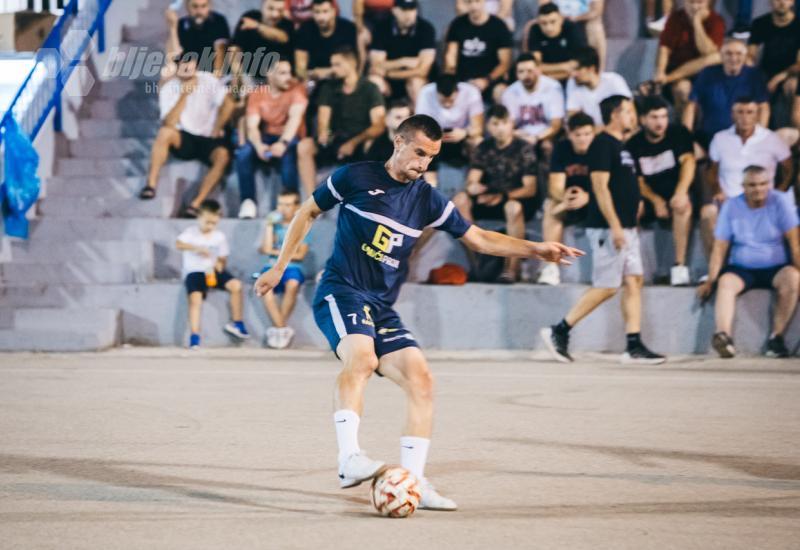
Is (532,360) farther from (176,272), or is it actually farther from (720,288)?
(176,272)

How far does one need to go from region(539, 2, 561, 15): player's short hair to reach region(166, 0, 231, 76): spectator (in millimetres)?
4225

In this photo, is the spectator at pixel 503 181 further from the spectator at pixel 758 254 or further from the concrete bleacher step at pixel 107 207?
the concrete bleacher step at pixel 107 207

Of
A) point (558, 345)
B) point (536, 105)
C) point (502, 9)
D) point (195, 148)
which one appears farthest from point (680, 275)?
point (195, 148)

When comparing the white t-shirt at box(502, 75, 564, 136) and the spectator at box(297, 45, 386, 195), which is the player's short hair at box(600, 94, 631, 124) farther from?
the spectator at box(297, 45, 386, 195)

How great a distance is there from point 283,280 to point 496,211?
8.37 feet

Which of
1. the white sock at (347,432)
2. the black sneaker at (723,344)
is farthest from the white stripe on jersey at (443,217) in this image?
the black sneaker at (723,344)

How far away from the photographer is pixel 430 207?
7000 millimetres

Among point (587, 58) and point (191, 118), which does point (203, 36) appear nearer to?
point (191, 118)

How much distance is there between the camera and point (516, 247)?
7031mm

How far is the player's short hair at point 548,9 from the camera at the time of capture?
1612 centimetres

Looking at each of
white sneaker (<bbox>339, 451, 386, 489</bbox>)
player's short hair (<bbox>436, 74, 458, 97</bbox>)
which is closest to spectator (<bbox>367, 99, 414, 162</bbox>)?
player's short hair (<bbox>436, 74, 458, 97</bbox>)

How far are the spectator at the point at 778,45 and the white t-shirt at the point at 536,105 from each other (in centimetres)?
244

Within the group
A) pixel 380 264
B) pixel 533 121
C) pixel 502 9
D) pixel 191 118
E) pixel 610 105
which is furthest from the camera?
pixel 502 9

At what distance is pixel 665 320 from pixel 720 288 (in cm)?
78
